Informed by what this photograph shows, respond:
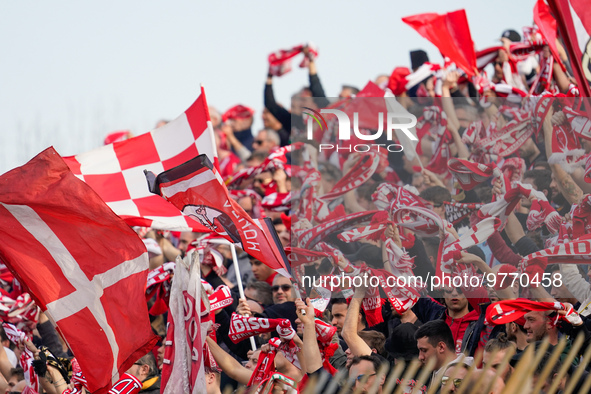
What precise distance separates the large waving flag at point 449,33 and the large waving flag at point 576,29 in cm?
317

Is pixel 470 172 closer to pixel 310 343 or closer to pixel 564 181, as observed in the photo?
pixel 564 181

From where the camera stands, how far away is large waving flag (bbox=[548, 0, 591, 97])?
6383 millimetres

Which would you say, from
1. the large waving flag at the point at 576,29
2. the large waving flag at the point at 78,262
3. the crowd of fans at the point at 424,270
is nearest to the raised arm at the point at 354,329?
the crowd of fans at the point at 424,270

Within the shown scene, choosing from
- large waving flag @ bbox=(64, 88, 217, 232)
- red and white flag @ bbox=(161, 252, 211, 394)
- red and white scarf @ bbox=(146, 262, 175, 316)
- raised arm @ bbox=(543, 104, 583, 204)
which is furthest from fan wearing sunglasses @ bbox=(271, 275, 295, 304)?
raised arm @ bbox=(543, 104, 583, 204)

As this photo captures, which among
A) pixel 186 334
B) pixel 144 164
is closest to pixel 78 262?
pixel 186 334

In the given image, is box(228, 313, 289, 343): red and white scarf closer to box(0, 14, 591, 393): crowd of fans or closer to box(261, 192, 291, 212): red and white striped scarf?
box(0, 14, 591, 393): crowd of fans

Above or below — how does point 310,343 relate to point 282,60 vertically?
below

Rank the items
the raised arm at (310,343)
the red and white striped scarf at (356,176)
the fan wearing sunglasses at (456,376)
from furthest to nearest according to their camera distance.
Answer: the red and white striped scarf at (356,176) < the raised arm at (310,343) < the fan wearing sunglasses at (456,376)

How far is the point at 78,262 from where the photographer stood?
728 cm

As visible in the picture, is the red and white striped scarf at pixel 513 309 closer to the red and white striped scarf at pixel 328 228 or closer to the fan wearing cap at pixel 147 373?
the red and white striped scarf at pixel 328 228

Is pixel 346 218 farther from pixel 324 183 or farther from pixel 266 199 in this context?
pixel 266 199

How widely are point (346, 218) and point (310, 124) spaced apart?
82cm

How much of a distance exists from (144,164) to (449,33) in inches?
134

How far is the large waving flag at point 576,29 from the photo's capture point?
638cm
